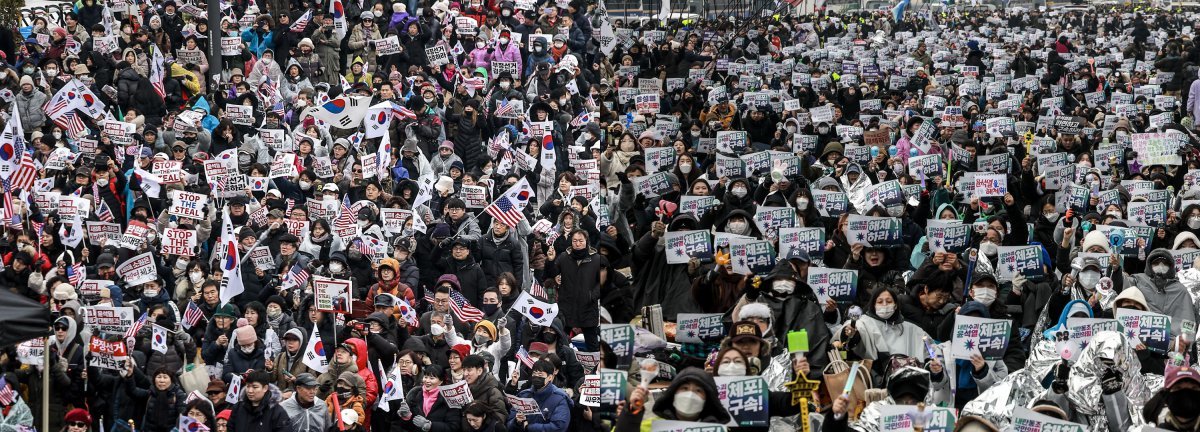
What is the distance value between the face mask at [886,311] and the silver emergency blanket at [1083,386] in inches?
34.9

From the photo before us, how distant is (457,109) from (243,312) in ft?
22.3

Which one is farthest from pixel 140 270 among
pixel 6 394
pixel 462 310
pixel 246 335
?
pixel 462 310

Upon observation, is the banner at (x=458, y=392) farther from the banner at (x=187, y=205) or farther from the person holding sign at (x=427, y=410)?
the banner at (x=187, y=205)

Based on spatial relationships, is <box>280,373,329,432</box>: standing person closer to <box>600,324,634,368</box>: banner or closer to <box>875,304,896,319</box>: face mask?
<box>600,324,634,368</box>: banner

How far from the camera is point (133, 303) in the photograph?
13.2 m

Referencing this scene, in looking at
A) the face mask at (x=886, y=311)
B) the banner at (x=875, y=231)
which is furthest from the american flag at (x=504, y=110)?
the face mask at (x=886, y=311)

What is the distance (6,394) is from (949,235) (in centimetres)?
734

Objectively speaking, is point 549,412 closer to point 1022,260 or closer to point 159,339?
point 159,339

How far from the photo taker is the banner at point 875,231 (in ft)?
43.2

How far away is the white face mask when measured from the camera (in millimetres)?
10859

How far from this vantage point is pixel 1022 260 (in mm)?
12461

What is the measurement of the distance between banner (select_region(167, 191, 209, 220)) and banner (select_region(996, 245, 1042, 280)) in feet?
24.4

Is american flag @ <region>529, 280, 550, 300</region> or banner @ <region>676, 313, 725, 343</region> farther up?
banner @ <region>676, 313, 725, 343</region>

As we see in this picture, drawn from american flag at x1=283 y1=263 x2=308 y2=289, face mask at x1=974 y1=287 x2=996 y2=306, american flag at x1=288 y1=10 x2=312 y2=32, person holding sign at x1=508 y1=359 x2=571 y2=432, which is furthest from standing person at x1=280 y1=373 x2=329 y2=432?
american flag at x1=288 y1=10 x2=312 y2=32
